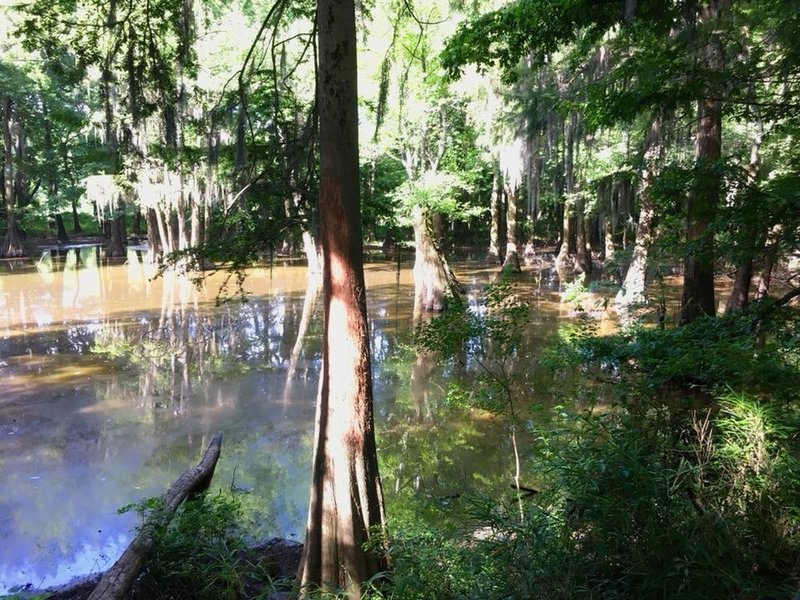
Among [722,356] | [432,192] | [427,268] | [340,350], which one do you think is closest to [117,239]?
[427,268]

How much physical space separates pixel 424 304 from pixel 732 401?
12.4 meters

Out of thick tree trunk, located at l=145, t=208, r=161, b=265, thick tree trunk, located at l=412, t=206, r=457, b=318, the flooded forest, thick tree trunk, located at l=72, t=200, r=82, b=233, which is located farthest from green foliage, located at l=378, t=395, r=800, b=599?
thick tree trunk, located at l=72, t=200, r=82, b=233

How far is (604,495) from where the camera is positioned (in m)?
2.78

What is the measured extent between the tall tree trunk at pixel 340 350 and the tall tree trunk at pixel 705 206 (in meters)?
3.01

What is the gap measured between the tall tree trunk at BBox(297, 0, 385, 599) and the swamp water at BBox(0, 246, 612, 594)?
5.76 ft

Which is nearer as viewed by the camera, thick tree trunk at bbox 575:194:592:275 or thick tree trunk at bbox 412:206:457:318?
thick tree trunk at bbox 412:206:457:318

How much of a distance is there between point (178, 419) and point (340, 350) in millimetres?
5737

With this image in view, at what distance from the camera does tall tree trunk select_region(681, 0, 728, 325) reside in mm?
5023

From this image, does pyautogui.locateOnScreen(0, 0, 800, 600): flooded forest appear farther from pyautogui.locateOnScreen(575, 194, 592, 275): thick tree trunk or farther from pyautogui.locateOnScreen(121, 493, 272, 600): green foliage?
pyautogui.locateOnScreen(575, 194, 592, 275): thick tree trunk

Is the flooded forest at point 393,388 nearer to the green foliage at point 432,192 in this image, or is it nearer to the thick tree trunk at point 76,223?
the green foliage at point 432,192

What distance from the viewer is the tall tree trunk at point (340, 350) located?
402cm

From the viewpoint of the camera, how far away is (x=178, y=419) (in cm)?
876

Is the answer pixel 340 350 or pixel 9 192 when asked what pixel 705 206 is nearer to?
pixel 340 350

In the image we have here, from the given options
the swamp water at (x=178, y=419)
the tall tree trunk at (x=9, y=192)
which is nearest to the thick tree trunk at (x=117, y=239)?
the tall tree trunk at (x=9, y=192)
